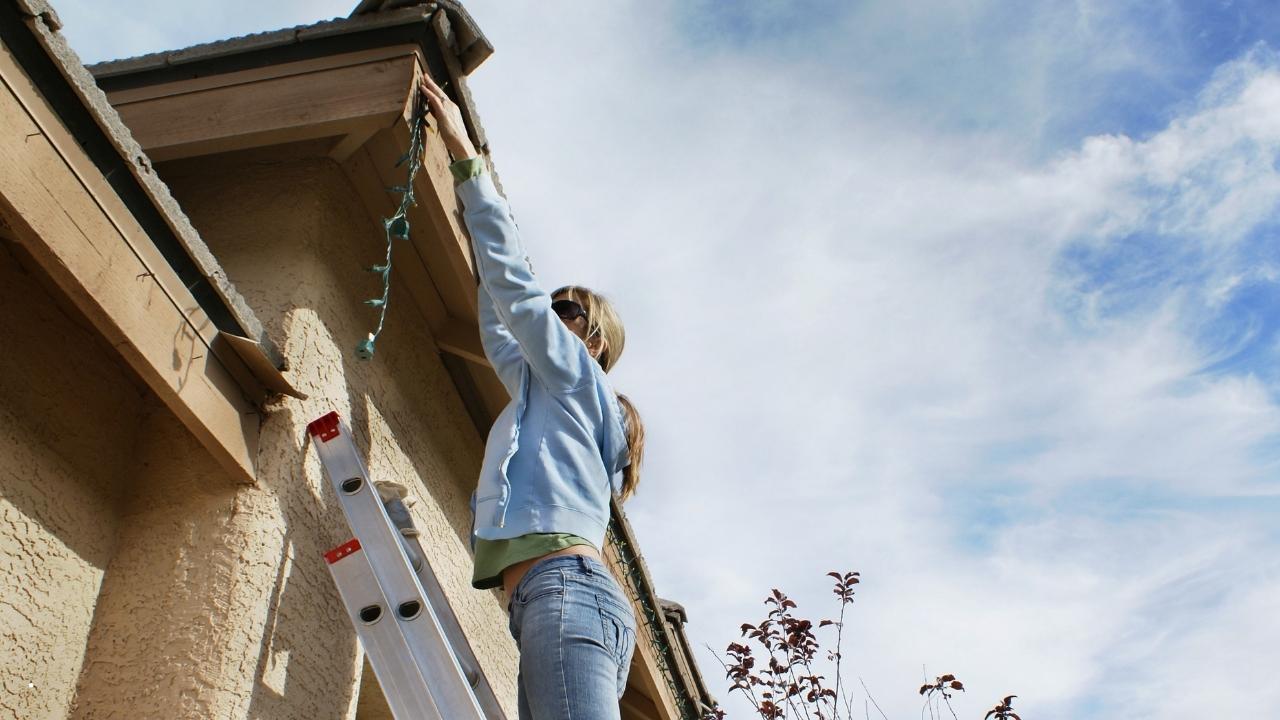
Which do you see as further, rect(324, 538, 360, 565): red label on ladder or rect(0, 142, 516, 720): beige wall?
rect(324, 538, 360, 565): red label on ladder

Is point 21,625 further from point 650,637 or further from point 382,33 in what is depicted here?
point 650,637

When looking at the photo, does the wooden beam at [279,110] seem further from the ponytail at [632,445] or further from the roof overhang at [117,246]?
the ponytail at [632,445]

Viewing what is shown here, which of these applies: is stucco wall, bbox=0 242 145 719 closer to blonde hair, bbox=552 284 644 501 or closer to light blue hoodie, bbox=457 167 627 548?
light blue hoodie, bbox=457 167 627 548

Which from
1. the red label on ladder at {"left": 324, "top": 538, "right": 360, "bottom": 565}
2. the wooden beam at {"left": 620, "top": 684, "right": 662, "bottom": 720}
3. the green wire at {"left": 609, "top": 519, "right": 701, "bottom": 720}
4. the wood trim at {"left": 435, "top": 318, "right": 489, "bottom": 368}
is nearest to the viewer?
the red label on ladder at {"left": 324, "top": 538, "right": 360, "bottom": 565}

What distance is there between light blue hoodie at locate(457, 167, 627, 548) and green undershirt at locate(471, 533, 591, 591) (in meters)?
0.02

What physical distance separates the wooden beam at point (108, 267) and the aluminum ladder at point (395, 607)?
0.23 meters

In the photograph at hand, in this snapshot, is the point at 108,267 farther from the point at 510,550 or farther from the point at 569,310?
the point at 569,310

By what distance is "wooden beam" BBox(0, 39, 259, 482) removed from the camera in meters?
1.73

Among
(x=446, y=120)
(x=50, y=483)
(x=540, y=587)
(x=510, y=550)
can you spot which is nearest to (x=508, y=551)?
(x=510, y=550)

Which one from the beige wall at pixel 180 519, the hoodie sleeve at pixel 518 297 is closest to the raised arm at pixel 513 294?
the hoodie sleeve at pixel 518 297

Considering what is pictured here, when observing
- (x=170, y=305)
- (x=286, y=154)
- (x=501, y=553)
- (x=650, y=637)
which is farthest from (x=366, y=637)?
(x=650, y=637)

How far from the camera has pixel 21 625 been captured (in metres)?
1.91

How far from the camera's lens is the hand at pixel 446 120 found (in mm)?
2639

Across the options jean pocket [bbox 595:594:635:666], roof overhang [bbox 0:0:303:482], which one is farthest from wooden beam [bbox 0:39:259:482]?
jean pocket [bbox 595:594:635:666]
